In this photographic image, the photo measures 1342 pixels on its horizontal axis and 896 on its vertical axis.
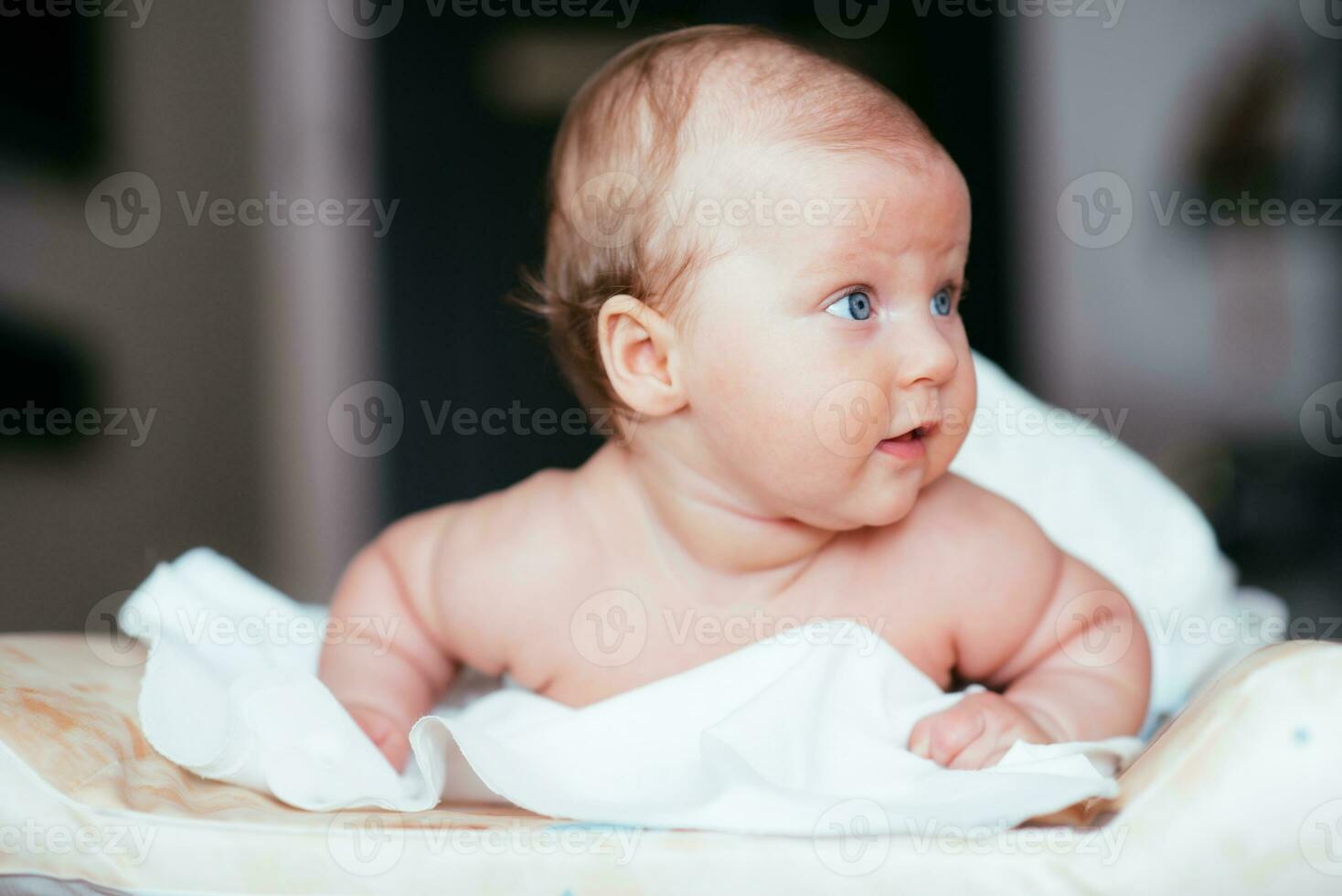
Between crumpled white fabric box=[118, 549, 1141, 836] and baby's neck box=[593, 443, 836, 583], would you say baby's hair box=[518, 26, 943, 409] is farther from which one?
crumpled white fabric box=[118, 549, 1141, 836]

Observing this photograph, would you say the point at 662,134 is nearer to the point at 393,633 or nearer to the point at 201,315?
the point at 393,633

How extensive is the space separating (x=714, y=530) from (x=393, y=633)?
297 millimetres

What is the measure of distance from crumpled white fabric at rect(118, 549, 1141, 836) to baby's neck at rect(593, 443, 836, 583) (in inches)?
3.6

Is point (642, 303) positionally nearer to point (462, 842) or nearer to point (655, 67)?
point (655, 67)

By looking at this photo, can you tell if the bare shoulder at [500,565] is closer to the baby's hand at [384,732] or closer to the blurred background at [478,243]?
the baby's hand at [384,732]

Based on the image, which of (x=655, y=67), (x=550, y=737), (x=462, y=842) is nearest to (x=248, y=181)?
(x=655, y=67)

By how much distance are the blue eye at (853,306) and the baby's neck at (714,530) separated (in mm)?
183

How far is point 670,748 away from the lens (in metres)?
0.91

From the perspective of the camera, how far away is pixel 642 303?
0.99 metres

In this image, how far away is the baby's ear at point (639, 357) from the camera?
991 millimetres

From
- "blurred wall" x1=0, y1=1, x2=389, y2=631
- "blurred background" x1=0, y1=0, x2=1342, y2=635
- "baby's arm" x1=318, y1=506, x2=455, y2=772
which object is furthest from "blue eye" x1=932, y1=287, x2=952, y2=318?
"blurred background" x1=0, y1=0, x2=1342, y2=635

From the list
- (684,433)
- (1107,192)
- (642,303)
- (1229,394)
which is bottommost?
(1229,394)

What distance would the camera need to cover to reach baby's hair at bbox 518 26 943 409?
3.12 feet

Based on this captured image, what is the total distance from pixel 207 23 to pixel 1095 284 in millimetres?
2388
